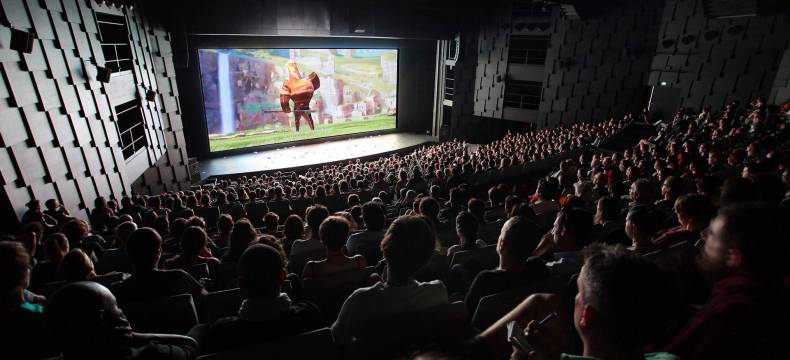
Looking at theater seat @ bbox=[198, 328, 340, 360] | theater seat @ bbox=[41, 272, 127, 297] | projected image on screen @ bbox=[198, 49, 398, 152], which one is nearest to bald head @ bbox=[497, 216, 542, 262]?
theater seat @ bbox=[198, 328, 340, 360]

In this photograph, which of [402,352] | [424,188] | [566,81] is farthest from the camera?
[566,81]

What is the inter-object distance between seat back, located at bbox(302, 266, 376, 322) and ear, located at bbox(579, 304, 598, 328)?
2.03m

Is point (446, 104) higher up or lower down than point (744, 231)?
lower down

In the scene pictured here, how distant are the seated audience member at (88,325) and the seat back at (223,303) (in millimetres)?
1009

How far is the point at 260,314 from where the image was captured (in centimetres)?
201

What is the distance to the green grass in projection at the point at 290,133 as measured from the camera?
1819 centimetres

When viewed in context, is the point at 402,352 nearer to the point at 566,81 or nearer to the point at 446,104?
the point at 566,81

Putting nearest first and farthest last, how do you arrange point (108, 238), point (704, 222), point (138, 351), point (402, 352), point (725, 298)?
point (725, 298) → point (138, 351) → point (402, 352) → point (704, 222) → point (108, 238)

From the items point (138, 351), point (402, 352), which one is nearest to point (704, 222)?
point (402, 352)

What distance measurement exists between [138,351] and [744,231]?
2.61 metres

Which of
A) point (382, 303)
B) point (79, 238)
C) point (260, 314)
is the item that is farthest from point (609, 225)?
point (79, 238)

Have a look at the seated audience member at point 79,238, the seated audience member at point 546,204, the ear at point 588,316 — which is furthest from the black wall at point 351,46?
the ear at point 588,316

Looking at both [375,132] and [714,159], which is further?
[375,132]

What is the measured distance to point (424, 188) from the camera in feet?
28.1
